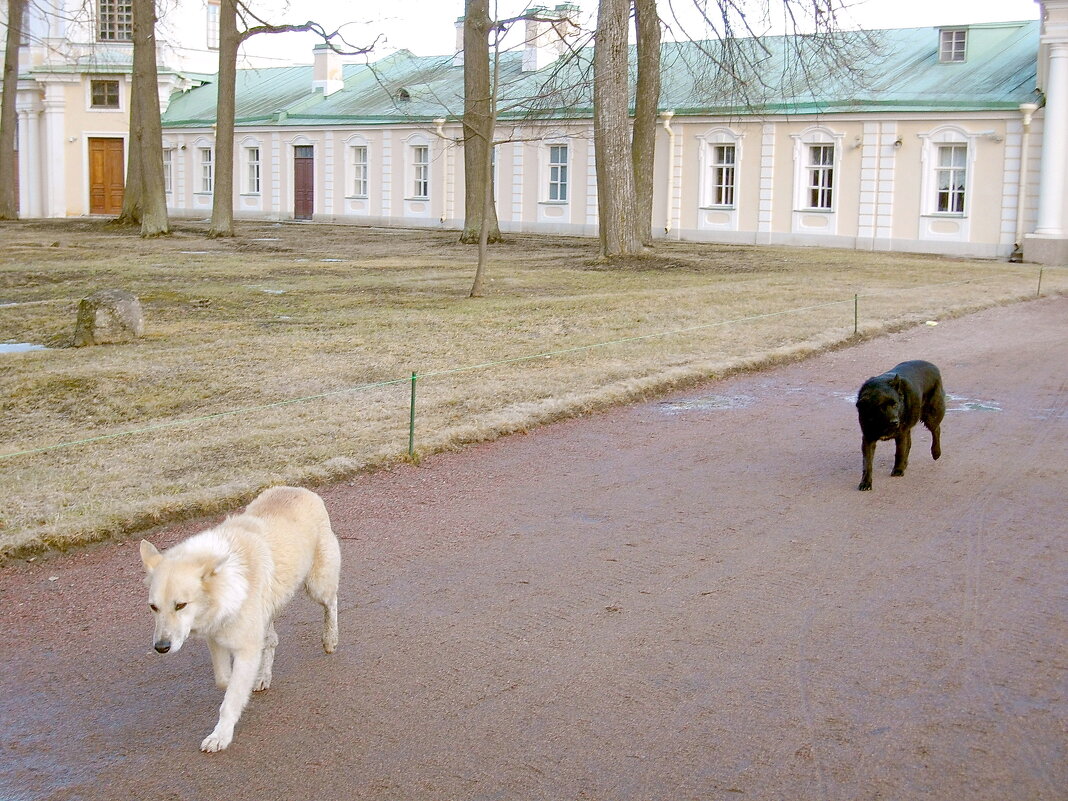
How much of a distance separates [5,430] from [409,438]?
3.22 m

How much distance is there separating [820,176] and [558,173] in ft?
30.7

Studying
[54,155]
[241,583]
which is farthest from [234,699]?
[54,155]

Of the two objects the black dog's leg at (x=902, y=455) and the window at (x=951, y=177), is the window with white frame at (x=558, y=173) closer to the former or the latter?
the window at (x=951, y=177)

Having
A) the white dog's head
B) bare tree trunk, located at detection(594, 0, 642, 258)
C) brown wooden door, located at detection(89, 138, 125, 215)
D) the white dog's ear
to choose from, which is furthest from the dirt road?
brown wooden door, located at detection(89, 138, 125, 215)

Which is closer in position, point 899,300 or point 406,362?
point 406,362

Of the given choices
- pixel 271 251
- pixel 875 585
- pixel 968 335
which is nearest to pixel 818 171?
pixel 271 251

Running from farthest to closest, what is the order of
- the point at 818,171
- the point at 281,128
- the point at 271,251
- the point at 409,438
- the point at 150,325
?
the point at 281,128
the point at 818,171
the point at 271,251
the point at 150,325
the point at 409,438

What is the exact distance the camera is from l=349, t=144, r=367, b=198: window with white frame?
4491 cm

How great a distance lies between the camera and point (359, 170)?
4528 centimetres

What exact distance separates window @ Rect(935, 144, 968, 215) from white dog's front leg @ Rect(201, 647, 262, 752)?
1194 inches

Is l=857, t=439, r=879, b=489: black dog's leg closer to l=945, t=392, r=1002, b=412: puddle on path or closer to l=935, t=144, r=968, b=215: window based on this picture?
l=945, t=392, r=1002, b=412: puddle on path

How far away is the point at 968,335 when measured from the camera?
15.7 metres

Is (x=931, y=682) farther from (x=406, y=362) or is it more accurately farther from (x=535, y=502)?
(x=406, y=362)

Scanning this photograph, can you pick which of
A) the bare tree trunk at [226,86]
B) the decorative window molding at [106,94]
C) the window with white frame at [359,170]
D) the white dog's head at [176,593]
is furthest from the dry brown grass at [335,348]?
the decorative window molding at [106,94]
